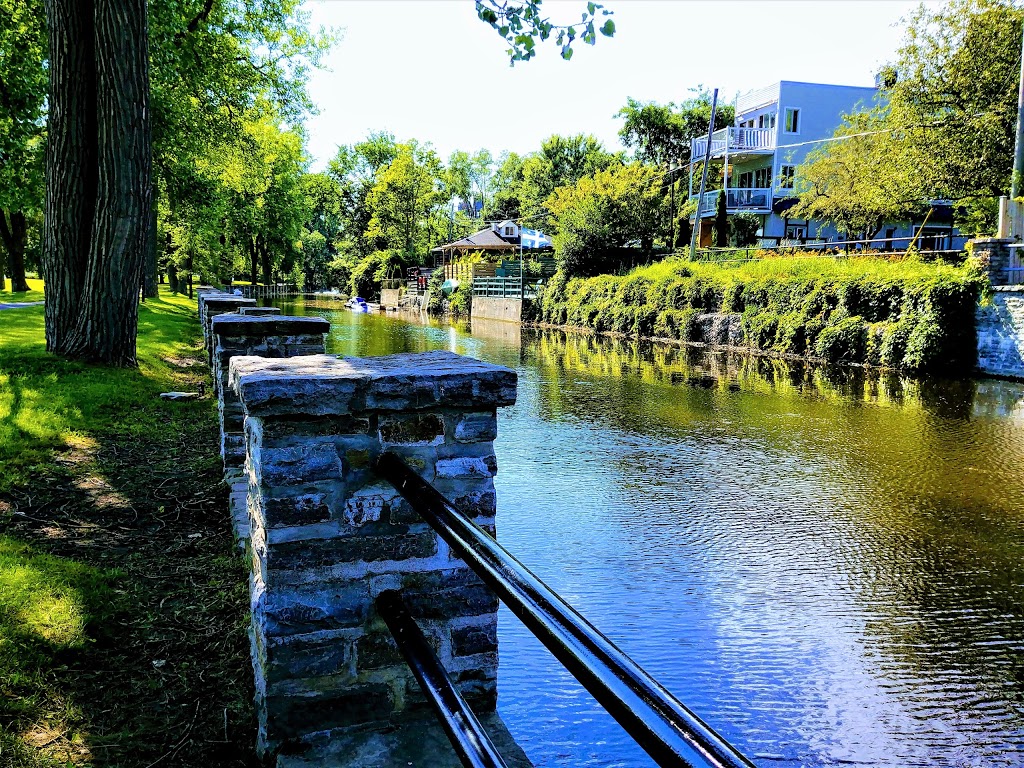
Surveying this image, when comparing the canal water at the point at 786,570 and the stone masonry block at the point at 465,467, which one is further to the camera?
the canal water at the point at 786,570

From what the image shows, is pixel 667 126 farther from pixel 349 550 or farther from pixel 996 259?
pixel 349 550

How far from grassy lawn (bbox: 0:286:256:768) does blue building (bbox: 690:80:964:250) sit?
32.3 metres

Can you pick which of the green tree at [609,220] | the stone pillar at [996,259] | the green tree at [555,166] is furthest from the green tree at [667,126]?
the stone pillar at [996,259]

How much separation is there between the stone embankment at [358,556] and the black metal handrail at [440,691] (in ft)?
0.41

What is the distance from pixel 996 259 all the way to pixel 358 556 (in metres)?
16.5

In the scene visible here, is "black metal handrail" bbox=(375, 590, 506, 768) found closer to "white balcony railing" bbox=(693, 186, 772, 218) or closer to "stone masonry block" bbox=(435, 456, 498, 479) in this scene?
"stone masonry block" bbox=(435, 456, 498, 479)

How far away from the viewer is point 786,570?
549 cm

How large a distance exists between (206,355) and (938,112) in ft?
62.5

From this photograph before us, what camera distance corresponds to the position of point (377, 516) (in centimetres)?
246

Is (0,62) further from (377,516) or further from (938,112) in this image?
(938,112)

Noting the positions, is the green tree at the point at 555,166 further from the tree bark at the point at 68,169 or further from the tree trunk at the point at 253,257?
the tree bark at the point at 68,169

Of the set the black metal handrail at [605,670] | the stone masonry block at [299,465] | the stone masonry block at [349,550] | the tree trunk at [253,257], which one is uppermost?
the tree trunk at [253,257]

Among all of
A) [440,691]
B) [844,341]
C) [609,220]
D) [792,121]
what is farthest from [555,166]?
[440,691]

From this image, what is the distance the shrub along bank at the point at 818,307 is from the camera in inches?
614
